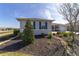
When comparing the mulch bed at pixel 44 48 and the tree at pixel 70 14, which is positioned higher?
the tree at pixel 70 14

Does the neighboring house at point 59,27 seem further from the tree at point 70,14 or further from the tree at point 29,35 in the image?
the tree at point 29,35

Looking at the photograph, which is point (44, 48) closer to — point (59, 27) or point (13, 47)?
point (59, 27)

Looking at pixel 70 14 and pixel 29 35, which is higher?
pixel 70 14

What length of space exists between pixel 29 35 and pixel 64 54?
1.31 meters

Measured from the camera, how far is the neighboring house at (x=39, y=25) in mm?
9461

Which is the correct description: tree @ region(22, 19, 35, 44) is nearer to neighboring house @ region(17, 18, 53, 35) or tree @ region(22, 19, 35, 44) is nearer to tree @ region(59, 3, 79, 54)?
neighboring house @ region(17, 18, 53, 35)

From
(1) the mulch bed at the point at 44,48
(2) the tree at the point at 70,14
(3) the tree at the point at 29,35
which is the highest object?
(2) the tree at the point at 70,14

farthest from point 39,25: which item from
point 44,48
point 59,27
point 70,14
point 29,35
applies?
point 70,14

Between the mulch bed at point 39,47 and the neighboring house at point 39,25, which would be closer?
the mulch bed at point 39,47

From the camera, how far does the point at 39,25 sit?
9.84m

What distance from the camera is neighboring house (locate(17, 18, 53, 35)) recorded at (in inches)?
372

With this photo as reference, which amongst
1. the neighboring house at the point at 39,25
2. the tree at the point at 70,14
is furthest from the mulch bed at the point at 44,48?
the tree at the point at 70,14

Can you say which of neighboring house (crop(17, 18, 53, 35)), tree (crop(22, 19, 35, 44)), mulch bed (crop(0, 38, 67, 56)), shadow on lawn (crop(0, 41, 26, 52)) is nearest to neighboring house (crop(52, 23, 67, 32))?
neighboring house (crop(17, 18, 53, 35))

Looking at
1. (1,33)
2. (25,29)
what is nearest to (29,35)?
(25,29)
